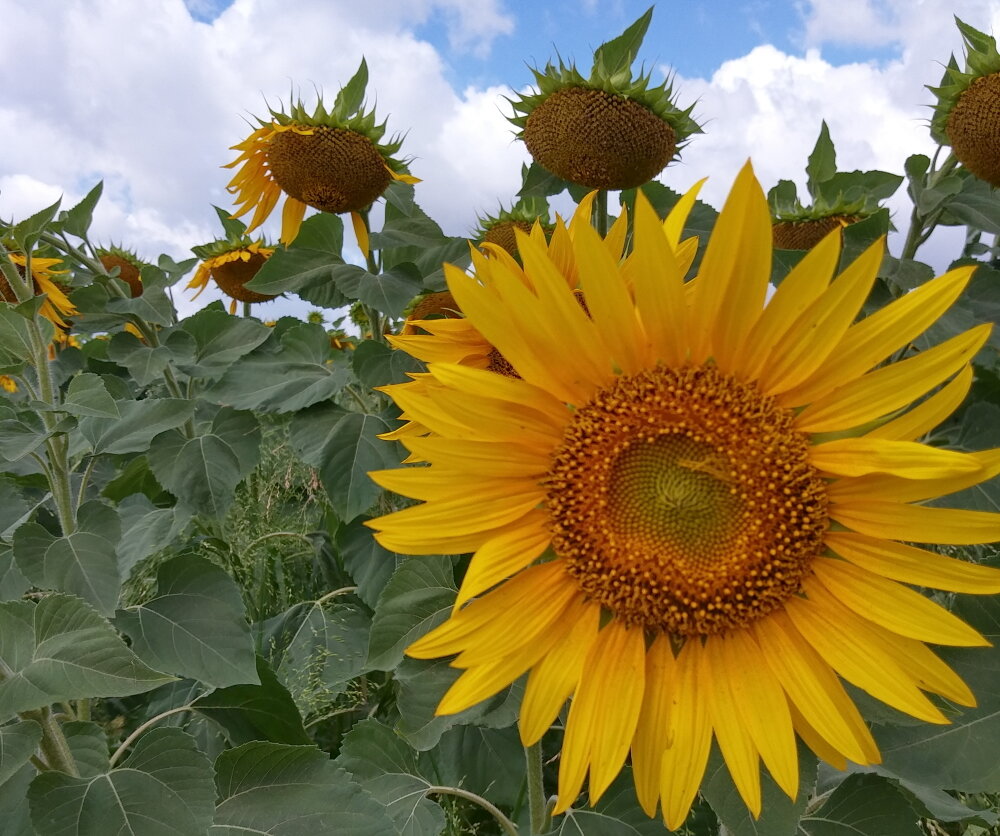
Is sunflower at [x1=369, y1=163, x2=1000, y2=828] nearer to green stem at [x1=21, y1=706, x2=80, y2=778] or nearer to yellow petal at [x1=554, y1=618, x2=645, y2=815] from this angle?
yellow petal at [x1=554, y1=618, x2=645, y2=815]

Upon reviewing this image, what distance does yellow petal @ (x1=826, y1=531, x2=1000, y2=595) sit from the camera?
107cm

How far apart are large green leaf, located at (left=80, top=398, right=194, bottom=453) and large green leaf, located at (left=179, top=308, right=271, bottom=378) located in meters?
0.59

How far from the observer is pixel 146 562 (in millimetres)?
3156

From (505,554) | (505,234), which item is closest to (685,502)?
(505,554)

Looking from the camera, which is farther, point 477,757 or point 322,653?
point 322,653

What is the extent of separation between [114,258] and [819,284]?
392 centimetres

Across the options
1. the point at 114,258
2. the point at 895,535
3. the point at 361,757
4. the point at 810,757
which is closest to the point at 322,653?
the point at 361,757

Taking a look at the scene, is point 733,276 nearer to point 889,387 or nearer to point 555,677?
point 889,387

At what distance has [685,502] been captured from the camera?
1229mm

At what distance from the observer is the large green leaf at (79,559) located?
185 centimetres

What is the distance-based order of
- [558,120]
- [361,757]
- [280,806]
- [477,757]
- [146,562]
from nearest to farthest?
[280,806]
[361,757]
[477,757]
[558,120]
[146,562]

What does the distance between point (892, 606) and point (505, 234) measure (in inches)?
79.6

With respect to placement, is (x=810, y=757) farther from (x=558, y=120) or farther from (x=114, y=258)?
(x=114, y=258)

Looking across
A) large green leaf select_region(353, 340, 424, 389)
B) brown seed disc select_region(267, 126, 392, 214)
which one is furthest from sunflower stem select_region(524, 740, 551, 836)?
brown seed disc select_region(267, 126, 392, 214)
